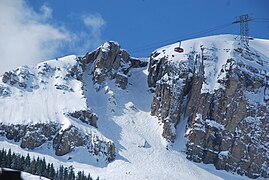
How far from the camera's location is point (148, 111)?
15000cm

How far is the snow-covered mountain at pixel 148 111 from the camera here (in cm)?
11888

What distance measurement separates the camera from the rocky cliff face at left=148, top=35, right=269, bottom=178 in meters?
133

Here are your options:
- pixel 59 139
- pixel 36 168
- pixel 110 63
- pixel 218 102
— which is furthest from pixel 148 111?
pixel 36 168

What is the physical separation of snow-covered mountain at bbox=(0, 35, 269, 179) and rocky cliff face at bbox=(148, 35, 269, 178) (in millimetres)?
285

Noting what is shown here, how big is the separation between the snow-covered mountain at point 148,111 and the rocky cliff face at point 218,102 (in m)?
0.28

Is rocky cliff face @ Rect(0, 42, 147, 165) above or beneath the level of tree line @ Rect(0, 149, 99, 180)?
above

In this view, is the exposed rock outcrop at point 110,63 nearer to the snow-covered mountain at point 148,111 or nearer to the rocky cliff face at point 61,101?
the rocky cliff face at point 61,101

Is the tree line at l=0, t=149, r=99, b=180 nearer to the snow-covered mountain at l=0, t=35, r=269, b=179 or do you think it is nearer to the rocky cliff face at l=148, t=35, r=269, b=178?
the snow-covered mountain at l=0, t=35, r=269, b=179

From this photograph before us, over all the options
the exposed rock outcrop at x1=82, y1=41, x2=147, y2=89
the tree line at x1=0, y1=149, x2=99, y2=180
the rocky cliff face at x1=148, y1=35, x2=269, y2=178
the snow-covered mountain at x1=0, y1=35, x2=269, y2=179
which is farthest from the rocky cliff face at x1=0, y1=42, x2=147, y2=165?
the tree line at x1=0, y1=149, x2=99, y2=180

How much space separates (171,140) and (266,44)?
61.5m

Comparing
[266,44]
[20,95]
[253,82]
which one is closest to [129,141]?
[20,95]

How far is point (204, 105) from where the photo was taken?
14125 cm

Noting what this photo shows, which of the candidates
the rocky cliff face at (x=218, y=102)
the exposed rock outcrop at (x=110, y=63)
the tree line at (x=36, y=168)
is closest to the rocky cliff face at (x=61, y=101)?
the exposed rock outcrop at (x=110, y=63)

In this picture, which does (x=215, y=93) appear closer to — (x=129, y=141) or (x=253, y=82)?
(x=253, y=82)
